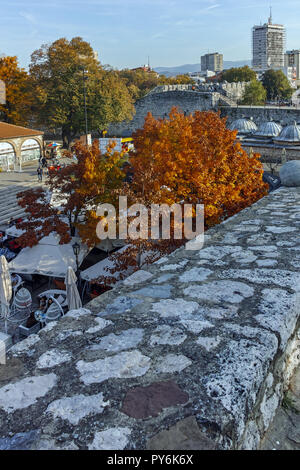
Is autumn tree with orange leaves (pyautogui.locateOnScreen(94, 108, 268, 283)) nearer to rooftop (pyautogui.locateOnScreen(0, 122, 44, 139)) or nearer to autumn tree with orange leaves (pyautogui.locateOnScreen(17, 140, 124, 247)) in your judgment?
autumn tree with orange leaves (pyautogui.locateOnScreen(17, 140, 124, 247))

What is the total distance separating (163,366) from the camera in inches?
88.3

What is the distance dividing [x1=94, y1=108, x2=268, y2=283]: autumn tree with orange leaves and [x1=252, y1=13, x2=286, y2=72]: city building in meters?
201

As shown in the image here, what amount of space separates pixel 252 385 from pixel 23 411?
3.79 feet

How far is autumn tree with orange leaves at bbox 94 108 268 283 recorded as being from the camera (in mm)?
9391

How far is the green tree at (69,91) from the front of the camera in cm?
3159

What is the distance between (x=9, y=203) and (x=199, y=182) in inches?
488

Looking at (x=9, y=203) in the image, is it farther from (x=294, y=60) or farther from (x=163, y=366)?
(x=294, y=60)

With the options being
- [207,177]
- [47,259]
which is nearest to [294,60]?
[207,177]

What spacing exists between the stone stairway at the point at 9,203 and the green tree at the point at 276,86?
191ft

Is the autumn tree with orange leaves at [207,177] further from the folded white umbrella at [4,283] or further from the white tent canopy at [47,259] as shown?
the folded white umbrella at [4,283]
